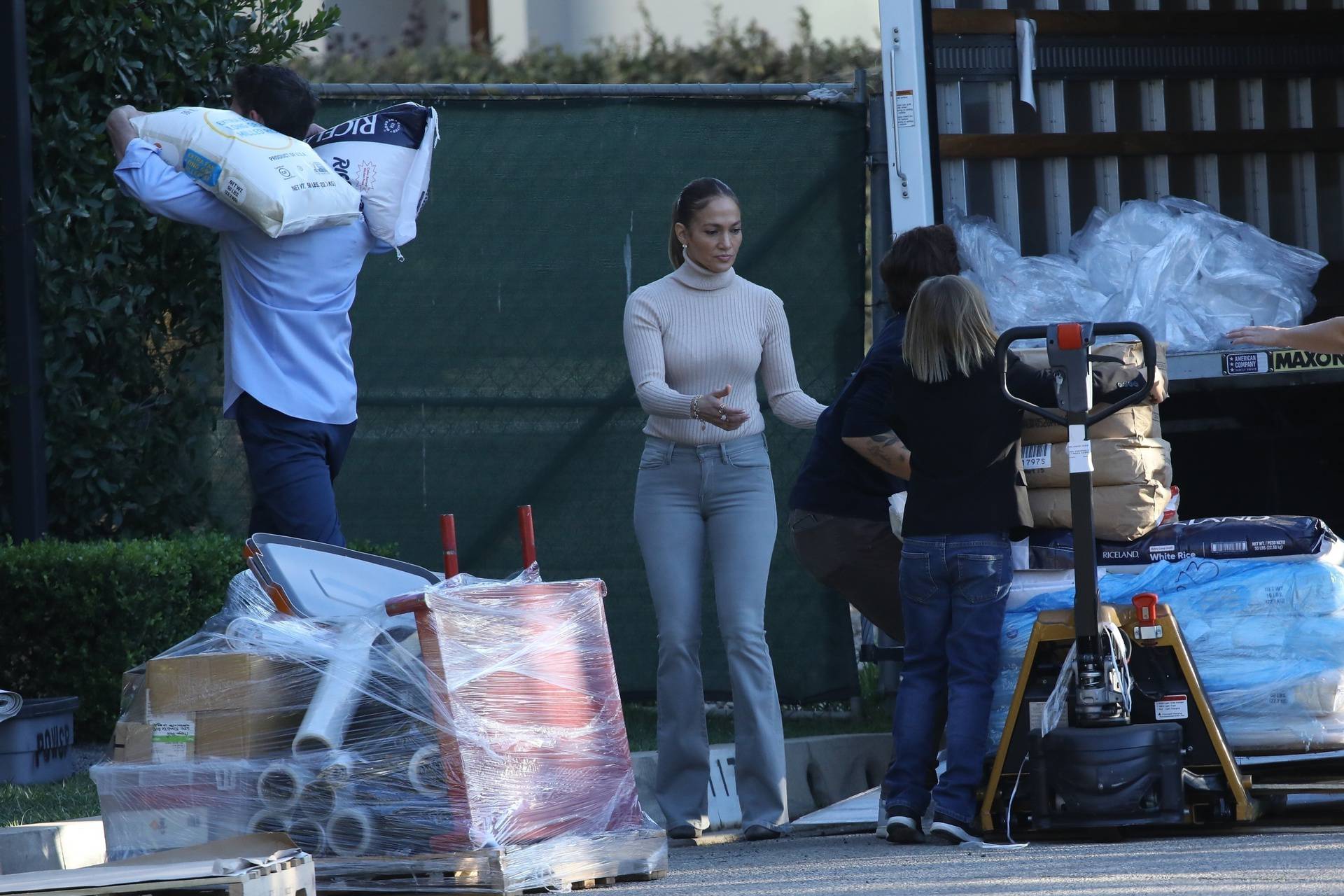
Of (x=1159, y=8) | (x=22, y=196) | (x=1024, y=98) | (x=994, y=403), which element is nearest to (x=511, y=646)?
(x=994, y=403)

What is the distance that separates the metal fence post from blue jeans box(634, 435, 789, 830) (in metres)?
2.20

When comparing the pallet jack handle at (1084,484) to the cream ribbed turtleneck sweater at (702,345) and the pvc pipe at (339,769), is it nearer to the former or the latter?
the cream ribbed turtleneck sweater at (702,345)

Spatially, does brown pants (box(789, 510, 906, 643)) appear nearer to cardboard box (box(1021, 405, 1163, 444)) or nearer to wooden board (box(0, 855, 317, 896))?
cardboard box (box(1021, 405, 1163, 444))

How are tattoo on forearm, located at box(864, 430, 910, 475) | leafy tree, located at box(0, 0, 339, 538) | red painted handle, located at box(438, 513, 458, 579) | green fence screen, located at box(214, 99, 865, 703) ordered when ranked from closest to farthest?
red painted handle, located at box(438, 513, 458, 579)
tattoo on forearm, located at box(864, 430, 910, 475)
leafy tree, located at box(0, 0, 339, 538)
green fence screen, located at box(214, 99, 865, 703)

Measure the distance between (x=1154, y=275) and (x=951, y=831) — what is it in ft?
8.23

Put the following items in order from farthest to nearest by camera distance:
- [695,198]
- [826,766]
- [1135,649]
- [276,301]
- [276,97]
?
[826,766]
[695,198]
[276,97]
[276,301]
[1135,649]

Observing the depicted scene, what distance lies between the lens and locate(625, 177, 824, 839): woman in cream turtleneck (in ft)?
18.5

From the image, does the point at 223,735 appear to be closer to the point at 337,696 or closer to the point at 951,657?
the point at 337,696

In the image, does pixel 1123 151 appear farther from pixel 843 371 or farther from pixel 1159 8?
pixel 843 371

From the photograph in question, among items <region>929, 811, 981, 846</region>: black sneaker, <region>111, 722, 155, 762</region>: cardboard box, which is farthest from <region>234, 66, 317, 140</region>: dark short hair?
<region>929, 811, 981, 846</region>: black sneaker

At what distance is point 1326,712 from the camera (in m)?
5.00

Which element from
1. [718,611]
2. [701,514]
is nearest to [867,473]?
[701,514]

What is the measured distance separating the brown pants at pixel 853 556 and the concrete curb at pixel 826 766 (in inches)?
29.6

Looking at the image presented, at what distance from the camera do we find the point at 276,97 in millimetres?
5500
